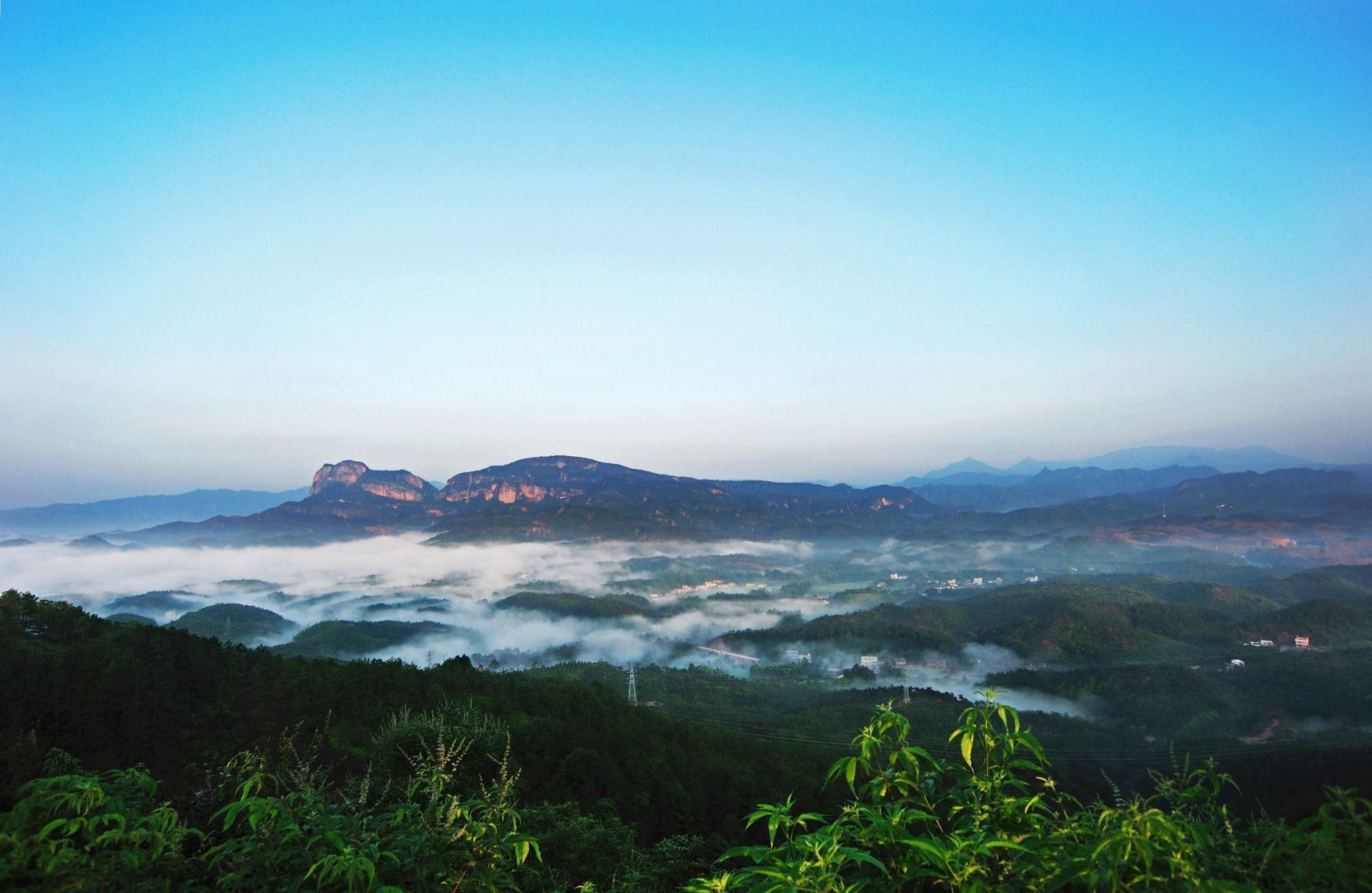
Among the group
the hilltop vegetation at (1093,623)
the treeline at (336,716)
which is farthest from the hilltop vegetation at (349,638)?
the hilltop vegetation at (1093,623)

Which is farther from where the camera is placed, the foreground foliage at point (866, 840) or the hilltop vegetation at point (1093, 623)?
the hilltop vegetation at point (1093, 623)

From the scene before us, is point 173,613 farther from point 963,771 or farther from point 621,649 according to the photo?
point 963,771

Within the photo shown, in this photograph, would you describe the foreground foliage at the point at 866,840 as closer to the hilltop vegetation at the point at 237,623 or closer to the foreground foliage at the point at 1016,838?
the foreground foliage at the point at 1016,838

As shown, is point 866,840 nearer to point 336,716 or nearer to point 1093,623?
point 336,716

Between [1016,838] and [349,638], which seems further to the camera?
[349,638]

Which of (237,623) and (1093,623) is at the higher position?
(237,623)

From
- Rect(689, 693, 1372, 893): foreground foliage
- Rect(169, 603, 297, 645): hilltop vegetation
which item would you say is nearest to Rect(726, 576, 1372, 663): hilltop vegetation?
Rect(169, 603, 297, 645): hilltop vegetation

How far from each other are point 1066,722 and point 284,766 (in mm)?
96154

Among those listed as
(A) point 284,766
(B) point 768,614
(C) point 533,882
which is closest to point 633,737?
(C) point 533,882

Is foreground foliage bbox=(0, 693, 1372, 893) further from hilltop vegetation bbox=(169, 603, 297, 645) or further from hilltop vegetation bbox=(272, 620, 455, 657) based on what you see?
hilltop vegetation bbox=(169, 603, 297, 645)

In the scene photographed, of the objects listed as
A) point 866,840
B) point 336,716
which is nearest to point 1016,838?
point 866,840

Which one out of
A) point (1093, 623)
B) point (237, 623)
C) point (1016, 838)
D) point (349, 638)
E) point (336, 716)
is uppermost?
point (1016, 838)

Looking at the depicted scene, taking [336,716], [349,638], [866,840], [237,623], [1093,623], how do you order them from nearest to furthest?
[866,840], [336,716], [349,638], [1093,623], [237,623]

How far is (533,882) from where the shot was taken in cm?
866
